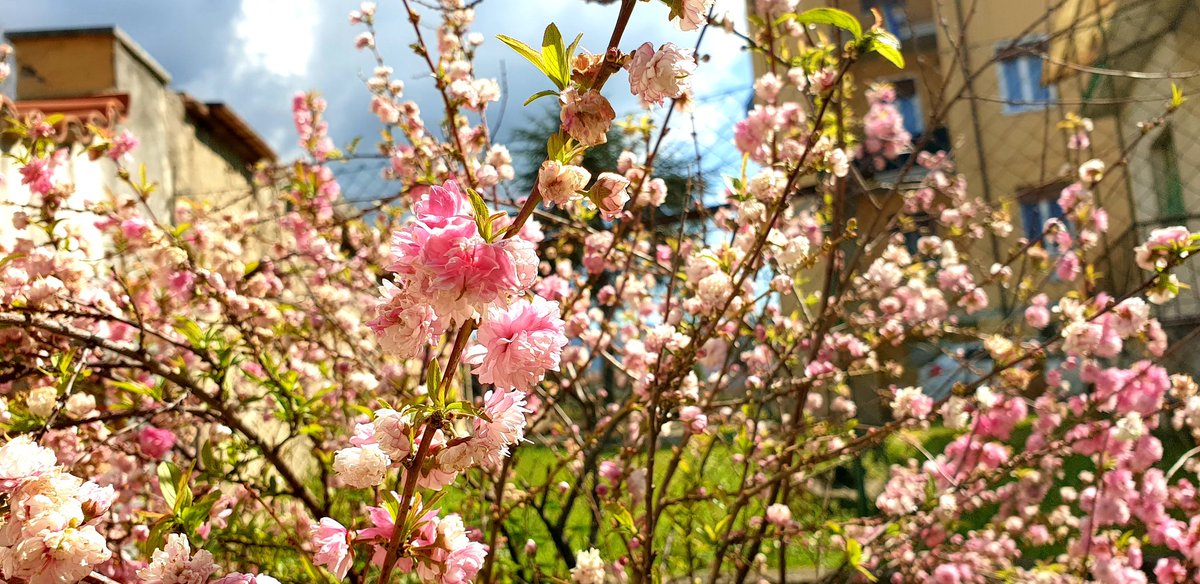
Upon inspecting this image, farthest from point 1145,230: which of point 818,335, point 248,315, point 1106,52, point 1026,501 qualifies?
point 248,315

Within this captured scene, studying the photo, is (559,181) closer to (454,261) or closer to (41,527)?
(454,261)

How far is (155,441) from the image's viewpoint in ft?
5.63

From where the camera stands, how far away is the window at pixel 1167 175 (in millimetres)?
5426

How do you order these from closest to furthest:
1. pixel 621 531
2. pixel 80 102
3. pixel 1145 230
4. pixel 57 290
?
pixel 57 290 < pixel 621 531 < pixel 80 102 < pixel 1145 230

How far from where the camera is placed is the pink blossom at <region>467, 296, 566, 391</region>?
66 centimetres

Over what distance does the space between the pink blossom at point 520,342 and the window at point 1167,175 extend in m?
6.16

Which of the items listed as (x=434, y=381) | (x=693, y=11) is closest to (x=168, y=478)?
(x=434, y=381)

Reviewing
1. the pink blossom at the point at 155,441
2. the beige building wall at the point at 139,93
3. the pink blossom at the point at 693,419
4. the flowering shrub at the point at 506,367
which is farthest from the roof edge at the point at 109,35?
the pink blossom at the point at 693,419

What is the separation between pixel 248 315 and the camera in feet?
5.60

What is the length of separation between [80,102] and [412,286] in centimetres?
359

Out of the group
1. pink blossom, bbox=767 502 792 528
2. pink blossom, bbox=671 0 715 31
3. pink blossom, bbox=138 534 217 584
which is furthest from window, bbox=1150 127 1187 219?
pink blossom, bbox=138 534 217 584

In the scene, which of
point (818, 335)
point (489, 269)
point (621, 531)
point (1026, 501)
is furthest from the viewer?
point (1026, 501)

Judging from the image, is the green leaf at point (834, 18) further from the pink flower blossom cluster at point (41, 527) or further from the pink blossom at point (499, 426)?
the pink flower blossom cluster at point (41, 527)

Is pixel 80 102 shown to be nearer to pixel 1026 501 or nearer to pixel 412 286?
pixel 412 286
